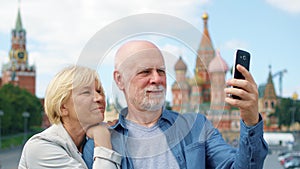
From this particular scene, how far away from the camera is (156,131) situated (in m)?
1.45

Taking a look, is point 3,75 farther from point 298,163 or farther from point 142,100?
point 142,100

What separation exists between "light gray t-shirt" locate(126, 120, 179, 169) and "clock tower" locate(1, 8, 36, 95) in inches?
2541

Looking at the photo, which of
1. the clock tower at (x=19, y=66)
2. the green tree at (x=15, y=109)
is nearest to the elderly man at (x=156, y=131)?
the green tree at (x=15, y=109)

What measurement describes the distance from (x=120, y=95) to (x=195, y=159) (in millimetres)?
257

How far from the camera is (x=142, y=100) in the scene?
4.62 feet

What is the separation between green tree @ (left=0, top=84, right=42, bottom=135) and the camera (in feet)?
138

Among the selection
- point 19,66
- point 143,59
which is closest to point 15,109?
point 19,66

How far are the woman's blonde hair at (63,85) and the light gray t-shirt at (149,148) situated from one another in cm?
15

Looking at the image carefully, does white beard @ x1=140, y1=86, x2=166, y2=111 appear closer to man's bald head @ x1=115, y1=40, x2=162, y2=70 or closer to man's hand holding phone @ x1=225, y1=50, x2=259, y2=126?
man's bald head @ x1=115, y1=40, x2=162, y2=70

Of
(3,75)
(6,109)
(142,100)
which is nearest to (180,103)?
(142,100)

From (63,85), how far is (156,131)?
277mm

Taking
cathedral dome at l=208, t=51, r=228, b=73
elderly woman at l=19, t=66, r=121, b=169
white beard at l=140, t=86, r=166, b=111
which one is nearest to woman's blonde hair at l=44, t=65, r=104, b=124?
elderly woman at l=19, t=66, r=121, b=169

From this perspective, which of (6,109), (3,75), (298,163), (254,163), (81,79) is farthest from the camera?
(3,75)

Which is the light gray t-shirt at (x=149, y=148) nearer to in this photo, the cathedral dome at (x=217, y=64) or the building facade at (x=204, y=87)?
the building facade at (x=204, y=87)
